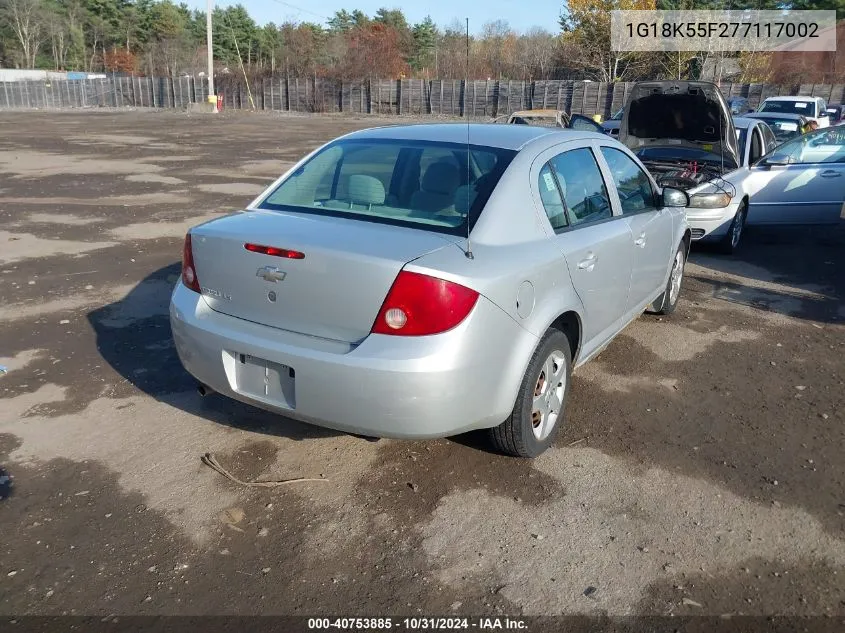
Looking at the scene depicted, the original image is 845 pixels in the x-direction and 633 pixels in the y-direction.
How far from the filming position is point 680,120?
389 inches

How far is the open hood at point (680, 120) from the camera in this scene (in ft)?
30.5

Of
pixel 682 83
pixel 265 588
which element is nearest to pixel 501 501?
pixel 265 588

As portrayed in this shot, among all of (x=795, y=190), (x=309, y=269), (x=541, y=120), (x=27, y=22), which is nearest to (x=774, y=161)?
(x=795, y=190)

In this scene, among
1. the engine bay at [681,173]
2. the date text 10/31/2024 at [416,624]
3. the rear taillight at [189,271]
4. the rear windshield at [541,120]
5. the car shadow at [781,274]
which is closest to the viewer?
the date text 10/31/2024 at [416,624]

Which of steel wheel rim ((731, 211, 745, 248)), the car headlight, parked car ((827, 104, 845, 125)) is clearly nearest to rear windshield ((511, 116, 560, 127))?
steel wheel rim ((731, 211, 745, 248))

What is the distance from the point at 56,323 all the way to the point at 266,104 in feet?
180

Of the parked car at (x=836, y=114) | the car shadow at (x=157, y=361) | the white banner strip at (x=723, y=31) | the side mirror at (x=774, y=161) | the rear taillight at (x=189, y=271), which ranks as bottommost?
the car shadow at (x=157, y=361)

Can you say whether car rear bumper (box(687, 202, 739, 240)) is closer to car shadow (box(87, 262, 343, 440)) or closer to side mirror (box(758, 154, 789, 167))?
side mirror (box(758, 154, 789, 167))

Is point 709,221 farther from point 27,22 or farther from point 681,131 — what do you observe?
point 27,22

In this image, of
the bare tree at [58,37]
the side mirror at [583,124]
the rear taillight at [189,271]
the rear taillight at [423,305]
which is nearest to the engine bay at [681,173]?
the rear taillight at [423,305]

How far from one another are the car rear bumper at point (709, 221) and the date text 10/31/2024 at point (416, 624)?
6694mm

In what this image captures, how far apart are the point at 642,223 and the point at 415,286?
243cm

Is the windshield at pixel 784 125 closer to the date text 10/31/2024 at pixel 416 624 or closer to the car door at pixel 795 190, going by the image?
the car door at pixel 795 190

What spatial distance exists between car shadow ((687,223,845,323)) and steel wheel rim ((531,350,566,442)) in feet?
11.7
